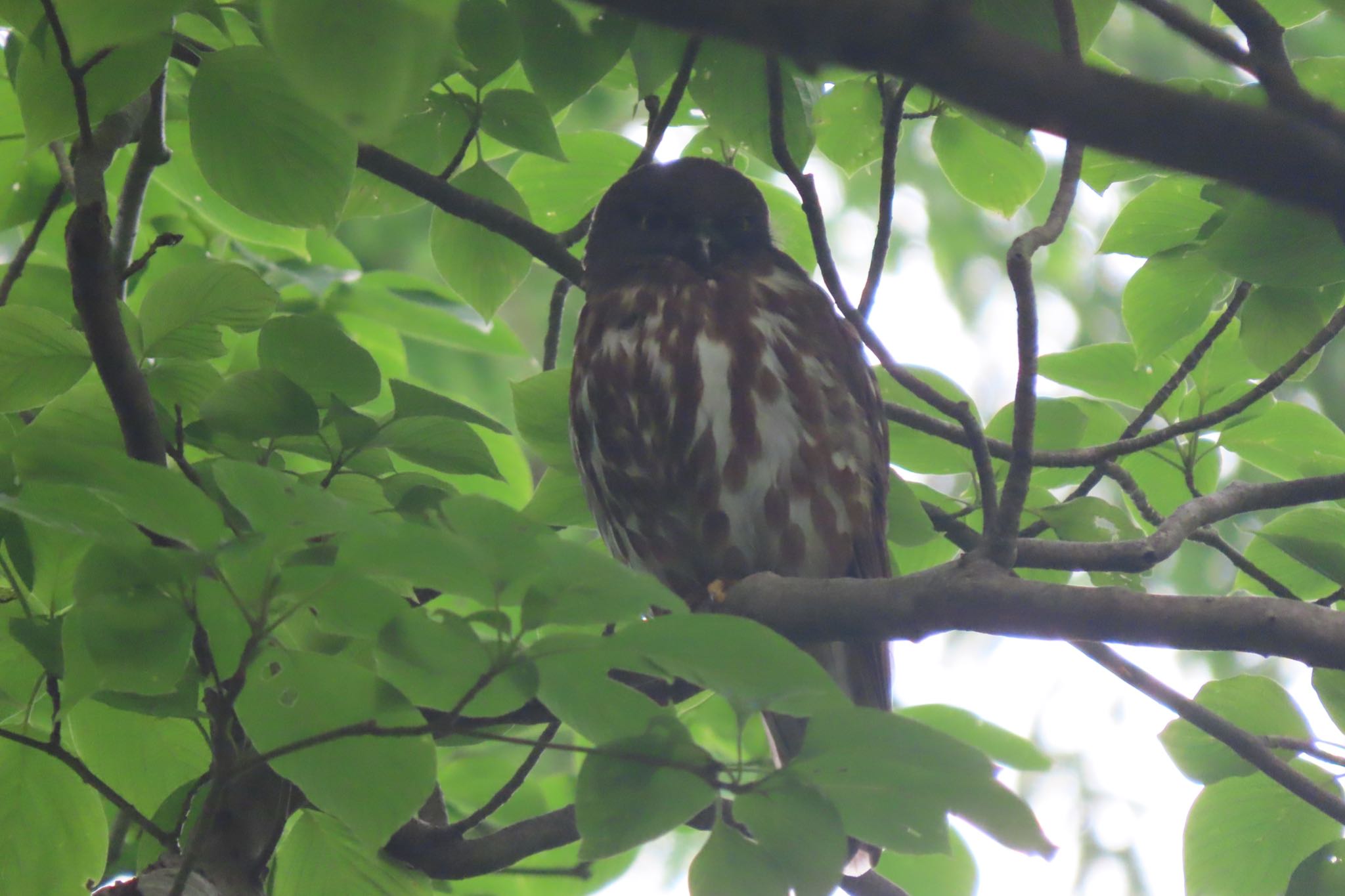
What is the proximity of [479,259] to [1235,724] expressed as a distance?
5.83ft

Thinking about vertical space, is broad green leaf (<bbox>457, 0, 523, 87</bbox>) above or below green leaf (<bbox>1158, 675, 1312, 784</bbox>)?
above

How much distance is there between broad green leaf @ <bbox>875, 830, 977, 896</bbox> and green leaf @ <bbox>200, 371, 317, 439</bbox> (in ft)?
5.39

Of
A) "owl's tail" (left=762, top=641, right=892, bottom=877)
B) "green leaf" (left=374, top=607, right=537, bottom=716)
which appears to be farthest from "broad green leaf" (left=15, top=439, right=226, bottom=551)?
"owl's tail" (left=762, top=641, right=892, bottom=877)

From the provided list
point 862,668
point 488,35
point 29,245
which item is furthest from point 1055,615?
point 29,245

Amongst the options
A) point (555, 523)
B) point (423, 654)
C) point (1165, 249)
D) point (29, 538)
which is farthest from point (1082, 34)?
point (29, 538)

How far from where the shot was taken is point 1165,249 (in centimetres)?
254

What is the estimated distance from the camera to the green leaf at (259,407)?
1.97 metres

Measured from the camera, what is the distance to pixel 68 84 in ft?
6.15

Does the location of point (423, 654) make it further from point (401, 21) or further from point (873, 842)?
point (401, 21)

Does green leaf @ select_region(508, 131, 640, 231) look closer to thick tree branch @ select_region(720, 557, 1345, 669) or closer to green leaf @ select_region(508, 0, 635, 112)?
green leaf @ select_region(508, 0, 635, 112)

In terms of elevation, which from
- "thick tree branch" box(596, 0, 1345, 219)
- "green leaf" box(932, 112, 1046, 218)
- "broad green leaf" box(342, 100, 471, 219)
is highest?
"green leaf" box(932, 112, 1046, 218)

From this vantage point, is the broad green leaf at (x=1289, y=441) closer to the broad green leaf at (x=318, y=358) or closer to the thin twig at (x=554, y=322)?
the thin twig at (x=554, y=322)

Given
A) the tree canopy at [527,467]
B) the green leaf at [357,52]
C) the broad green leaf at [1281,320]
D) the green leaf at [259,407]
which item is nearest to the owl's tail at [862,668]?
the tree canopy at [527,467]

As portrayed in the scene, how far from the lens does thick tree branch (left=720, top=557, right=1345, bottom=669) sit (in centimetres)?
164
